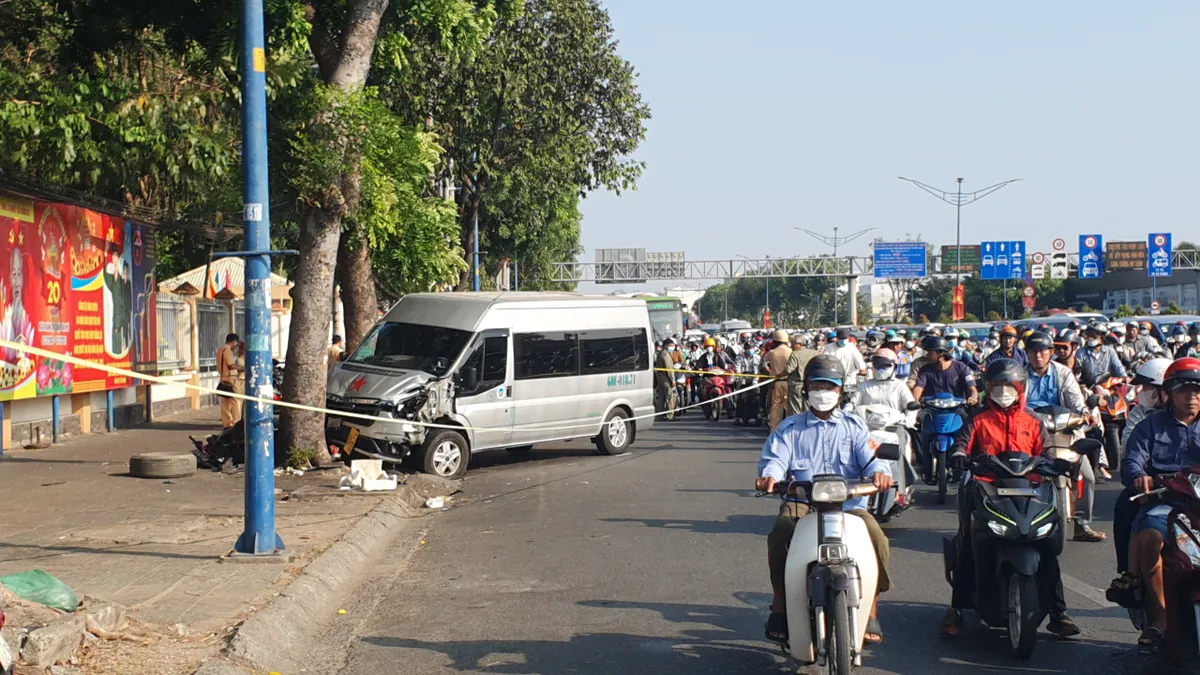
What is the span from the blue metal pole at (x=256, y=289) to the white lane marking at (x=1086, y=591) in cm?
553

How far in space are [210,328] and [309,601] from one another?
21.3 metres

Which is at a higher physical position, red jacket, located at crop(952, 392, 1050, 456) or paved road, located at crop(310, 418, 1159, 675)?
red jacket, located at crop(952, 392, 1050, 456)

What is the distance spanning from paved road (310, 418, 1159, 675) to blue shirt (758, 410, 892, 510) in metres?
1.02

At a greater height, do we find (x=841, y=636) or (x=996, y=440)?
(x=996, y=440)

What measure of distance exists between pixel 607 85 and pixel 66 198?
56.6 ft

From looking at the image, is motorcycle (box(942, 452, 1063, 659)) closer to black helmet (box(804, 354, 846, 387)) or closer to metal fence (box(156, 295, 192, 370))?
black helmet (box(804, 354, 846, 387))

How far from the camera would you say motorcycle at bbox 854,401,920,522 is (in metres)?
10.4

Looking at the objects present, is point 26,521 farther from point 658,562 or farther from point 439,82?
point 439,82

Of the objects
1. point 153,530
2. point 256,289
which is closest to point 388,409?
point 153,530

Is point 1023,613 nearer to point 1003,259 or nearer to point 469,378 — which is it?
point 469,378

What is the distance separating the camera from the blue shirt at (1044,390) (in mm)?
10844

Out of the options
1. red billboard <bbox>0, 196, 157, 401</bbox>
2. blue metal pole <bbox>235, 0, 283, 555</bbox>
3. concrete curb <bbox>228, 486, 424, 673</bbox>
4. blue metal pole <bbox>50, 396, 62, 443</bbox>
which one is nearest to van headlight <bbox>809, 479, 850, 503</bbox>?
concrete curb <bbox>228, 486, 424, 673</bbox>

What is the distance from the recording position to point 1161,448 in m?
6.70

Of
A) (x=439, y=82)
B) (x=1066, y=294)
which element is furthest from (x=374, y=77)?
(x=1066, y=294)
